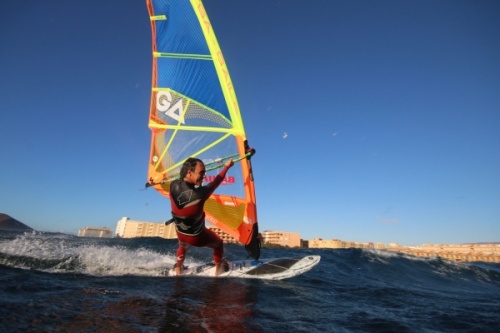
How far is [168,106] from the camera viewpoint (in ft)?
24.9

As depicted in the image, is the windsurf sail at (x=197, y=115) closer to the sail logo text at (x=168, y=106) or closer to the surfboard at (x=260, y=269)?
the sail logo text at (x=168, y=106)

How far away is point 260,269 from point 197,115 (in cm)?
451

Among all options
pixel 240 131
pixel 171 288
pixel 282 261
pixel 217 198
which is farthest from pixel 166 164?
pixel 282 261

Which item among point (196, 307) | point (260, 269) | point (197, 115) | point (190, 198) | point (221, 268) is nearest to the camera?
point (196, 307)

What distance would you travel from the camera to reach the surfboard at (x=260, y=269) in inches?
244

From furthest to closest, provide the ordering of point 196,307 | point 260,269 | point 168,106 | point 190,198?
point 168,106
point 260,269
point 190,198
point 196,307

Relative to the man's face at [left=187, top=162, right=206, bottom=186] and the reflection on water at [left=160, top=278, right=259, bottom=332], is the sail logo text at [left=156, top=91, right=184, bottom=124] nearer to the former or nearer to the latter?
the man's face at [left=187, top=162, right=206, bottom=186]

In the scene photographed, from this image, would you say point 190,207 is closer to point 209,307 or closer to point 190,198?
point 190,198

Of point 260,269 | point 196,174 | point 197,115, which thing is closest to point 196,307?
point 196,174

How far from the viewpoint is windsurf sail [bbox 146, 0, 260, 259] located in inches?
255

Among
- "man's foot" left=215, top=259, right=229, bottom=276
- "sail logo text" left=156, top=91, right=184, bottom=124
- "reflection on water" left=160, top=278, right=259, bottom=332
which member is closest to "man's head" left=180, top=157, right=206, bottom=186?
"reflection on water" left=160, top=278, right=259, bottom=332

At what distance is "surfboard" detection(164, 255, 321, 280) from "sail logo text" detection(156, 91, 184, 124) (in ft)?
13.4

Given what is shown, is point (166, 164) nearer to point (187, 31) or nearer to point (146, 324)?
point (187, 31)

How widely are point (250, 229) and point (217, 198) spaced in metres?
1.20
